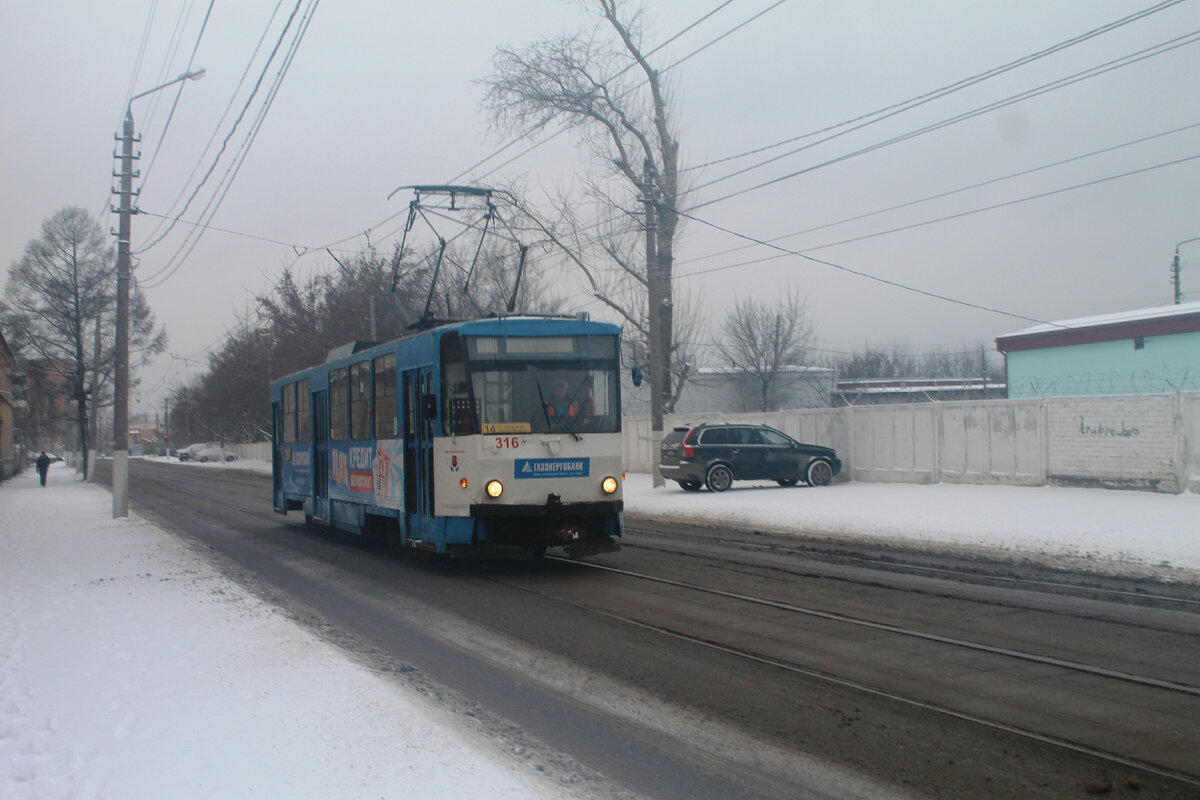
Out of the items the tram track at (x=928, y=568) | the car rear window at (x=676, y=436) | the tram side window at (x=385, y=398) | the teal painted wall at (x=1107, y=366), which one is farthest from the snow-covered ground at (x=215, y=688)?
the teal painted wall at (x=1107, y=366)

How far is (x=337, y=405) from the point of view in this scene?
15859 mm

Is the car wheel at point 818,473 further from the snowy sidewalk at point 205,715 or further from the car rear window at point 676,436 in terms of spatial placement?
the snowy sidewalk at point 205,715

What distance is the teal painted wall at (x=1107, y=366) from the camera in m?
33.2

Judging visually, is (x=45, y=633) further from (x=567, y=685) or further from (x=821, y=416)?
(x=821, y=416)

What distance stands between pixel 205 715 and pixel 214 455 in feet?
263

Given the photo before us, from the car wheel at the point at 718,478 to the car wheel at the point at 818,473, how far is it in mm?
2085

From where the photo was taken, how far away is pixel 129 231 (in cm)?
2205

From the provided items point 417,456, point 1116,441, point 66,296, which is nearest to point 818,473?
point 1116,441

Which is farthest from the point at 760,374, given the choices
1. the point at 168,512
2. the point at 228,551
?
the point at 228,551

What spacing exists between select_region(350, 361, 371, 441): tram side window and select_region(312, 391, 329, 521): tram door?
5.52 feet

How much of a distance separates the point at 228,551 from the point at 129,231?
33.2ft

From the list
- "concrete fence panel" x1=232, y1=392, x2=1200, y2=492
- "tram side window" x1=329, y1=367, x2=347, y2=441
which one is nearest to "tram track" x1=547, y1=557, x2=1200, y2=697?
"tram side window" x1=329, y1=367, x2=347, y2=441

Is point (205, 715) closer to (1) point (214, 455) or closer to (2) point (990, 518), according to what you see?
(2) point (990, 518)

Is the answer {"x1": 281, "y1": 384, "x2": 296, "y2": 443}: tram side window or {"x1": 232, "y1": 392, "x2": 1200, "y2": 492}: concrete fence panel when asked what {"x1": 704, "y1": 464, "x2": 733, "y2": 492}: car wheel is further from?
{"x1": 281, "y1": 384, "x2": 296, "y2": 443}: tram side window
